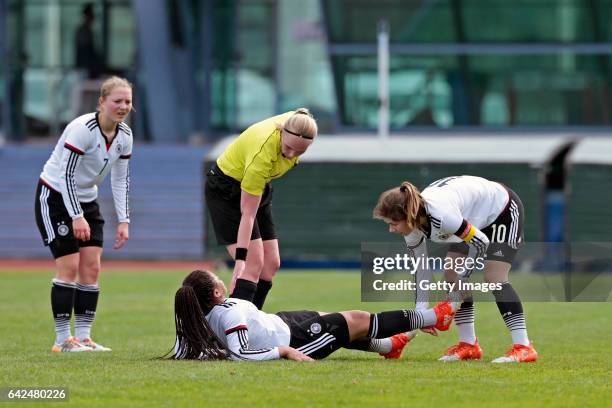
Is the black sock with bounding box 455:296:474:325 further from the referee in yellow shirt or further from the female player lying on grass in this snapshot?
the referee in yellow shirt

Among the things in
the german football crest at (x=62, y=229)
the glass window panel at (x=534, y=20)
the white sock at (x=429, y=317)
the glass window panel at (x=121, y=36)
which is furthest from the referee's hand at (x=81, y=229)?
the glass window panel at (x=121, y=36)

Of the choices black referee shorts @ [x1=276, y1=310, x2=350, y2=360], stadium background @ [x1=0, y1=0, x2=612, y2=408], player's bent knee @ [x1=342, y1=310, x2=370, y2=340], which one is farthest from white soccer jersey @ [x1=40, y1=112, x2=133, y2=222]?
stadium background @ [x1=0, y1=0, x2=612, y2=408]

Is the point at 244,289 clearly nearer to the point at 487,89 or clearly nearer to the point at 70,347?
the point at 70,347

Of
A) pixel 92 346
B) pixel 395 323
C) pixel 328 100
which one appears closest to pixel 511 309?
pixel 395 323

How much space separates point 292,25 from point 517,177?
864 cm

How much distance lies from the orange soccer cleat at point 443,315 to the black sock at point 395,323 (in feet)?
0.35

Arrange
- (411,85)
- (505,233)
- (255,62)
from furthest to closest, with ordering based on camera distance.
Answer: (255,62)
(411,85)
(505,233)

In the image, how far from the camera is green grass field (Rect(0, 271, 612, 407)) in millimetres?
7812

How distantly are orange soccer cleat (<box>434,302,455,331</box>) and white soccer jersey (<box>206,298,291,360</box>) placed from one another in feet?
3.45

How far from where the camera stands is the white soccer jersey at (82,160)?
10.7m

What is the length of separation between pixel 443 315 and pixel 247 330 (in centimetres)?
138

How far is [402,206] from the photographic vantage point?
29.7 feet

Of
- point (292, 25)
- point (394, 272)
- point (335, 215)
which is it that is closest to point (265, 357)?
point (394, 272)

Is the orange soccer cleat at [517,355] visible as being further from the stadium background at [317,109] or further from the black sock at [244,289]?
the stadium background at [317,109]
